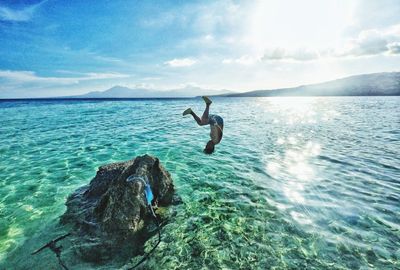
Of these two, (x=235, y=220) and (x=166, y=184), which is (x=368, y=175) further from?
(x=166, y=184)

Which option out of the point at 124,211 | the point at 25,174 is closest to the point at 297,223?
the point at 124,211

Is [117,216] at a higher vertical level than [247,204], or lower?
higher

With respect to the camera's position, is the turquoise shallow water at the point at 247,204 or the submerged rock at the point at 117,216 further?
the submerged rock at the point at 117,216

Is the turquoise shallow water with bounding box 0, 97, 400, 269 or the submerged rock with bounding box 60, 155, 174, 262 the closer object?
the turquoise shallow water with bounding box 0, 97, 400, 269

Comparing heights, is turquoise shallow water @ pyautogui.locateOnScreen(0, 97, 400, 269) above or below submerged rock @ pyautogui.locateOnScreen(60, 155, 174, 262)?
below

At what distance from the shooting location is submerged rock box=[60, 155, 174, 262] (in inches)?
300

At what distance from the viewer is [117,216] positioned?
821 cm

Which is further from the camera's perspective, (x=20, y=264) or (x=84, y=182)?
(x=84, y=182)

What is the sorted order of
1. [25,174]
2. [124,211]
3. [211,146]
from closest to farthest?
[124,211] < [211,146] < [25,174]

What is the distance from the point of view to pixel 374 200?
1041 centimetres

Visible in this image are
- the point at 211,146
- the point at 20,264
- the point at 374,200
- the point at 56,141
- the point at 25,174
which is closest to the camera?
the point at 20,264

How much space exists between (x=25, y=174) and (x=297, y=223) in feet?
51.2

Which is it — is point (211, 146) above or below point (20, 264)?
above

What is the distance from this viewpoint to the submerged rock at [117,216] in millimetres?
7625
